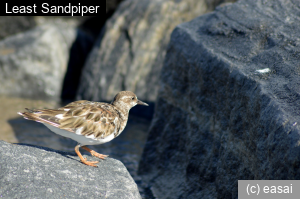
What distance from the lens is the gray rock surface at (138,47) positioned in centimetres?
941

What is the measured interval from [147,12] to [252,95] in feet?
20.9

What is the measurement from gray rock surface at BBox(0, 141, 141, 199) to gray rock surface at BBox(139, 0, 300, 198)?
1225mm

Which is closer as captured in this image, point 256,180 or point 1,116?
point 256,180

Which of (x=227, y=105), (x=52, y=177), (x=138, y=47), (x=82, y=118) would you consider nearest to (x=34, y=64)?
(x=138, y=47)

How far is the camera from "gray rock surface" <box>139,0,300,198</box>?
3.66 meters

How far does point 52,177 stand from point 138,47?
613cm

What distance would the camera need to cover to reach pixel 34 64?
10.6 metres

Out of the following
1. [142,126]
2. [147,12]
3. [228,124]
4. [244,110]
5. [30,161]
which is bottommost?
[142,126]

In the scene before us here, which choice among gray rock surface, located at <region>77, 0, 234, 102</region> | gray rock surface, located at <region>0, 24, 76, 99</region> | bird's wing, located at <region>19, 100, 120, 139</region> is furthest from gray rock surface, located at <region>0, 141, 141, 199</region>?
gray rock surface, located at <region>0, 24, 76, 99</region>

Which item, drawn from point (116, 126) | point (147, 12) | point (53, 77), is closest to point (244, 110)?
point (116, 126)

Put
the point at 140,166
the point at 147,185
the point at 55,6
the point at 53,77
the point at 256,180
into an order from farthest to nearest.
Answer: the point at 55,6 → the point at 53,77 → the point at 140,166 → the point at 147,185 → the point at 256,180

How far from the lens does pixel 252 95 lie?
4035mm

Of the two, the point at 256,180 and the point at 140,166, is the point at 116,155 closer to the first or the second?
the point at 140,166

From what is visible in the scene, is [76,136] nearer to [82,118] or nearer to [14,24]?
[82,118]
